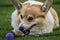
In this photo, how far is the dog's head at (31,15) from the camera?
19.6ft

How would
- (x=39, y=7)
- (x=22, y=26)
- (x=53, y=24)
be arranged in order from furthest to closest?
(x=53, y=24) < (x=39, y=7) < (x=22, y=26)

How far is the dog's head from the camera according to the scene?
598cm

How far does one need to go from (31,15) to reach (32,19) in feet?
0.25

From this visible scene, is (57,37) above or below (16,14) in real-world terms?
below

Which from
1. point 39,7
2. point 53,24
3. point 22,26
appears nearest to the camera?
point 22,26

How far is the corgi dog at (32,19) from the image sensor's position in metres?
6.00

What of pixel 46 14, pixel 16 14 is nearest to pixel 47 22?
pixel 46 14

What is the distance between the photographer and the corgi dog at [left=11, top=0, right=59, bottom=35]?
6.00 metres

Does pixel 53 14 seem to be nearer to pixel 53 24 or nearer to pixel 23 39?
pixel 53 24

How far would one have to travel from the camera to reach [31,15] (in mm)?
6016

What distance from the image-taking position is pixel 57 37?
20.5 feet

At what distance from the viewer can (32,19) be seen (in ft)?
19.7

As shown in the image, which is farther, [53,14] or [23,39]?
[53,14]

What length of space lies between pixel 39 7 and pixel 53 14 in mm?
879
